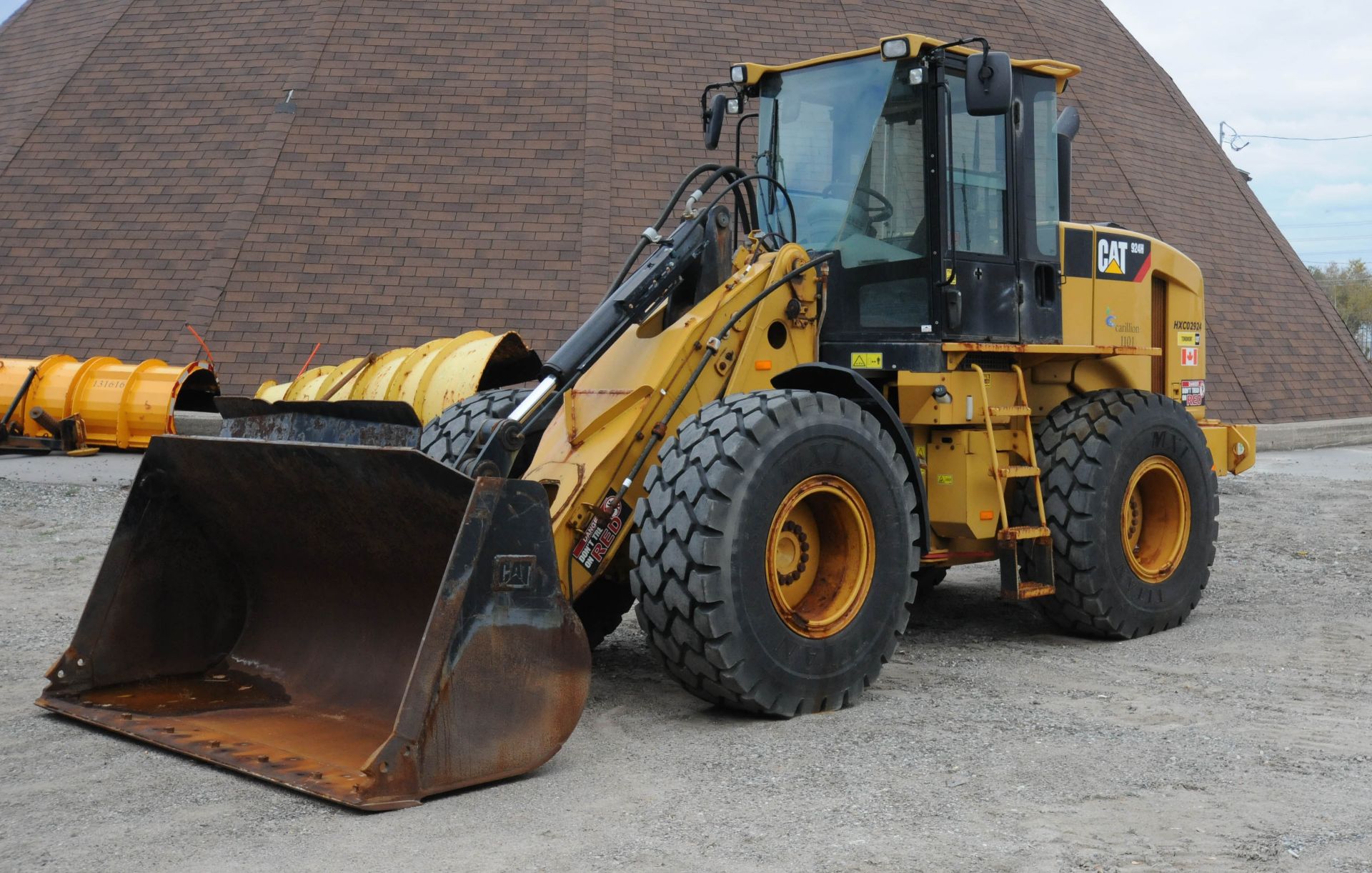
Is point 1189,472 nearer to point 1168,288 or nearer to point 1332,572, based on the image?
point 1168,288

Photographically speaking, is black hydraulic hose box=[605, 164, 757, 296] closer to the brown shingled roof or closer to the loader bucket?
the loader bucket

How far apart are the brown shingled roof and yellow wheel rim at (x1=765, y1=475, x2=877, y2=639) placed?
12.2 meters

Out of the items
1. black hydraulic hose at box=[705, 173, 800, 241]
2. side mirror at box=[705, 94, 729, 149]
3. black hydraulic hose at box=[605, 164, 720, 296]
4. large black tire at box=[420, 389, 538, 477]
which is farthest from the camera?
side mirror at box=[705, 94, 729, 149]

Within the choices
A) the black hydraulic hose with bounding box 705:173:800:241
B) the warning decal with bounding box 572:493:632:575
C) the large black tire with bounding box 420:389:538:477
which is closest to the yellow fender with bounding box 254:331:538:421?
the large black tire with bounding box 420:389:538:477

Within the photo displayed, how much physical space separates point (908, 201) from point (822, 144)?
575 mm

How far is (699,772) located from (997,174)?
11.8ft

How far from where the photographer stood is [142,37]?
21.1 m

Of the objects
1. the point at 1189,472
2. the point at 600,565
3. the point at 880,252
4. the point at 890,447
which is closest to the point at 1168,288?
the point at 1189,472

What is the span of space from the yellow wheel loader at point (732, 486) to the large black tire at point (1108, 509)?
2 cm

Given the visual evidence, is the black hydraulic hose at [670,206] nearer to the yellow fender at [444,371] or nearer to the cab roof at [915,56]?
the cab roof at [915,56]

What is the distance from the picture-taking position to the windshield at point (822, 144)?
21.4 feet

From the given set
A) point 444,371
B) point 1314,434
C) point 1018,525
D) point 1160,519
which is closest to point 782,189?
point 1018,525

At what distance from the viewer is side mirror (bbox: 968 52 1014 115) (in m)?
5.75

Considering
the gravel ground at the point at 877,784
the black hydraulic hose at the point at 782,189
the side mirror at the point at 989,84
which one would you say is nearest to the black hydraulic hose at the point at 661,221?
the black hydraulic hose at the point at 782,189
